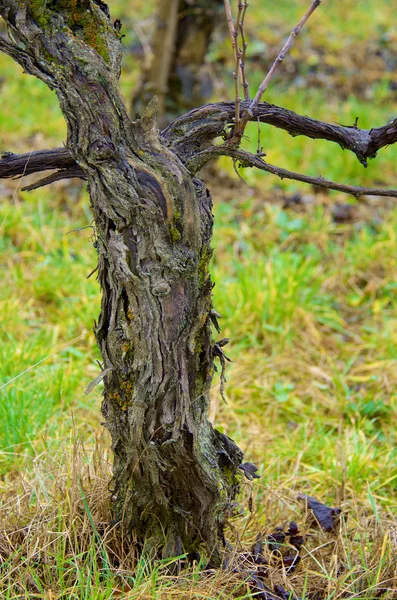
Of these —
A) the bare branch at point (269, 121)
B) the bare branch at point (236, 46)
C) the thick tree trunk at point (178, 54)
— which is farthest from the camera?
the thick tree trunk at point (178, 54)

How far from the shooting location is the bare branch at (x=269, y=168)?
1347 mm

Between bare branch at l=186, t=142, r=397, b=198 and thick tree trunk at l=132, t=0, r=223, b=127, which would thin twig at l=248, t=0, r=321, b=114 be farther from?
thick tree trunk at l=132, t=0, r=223, b=127

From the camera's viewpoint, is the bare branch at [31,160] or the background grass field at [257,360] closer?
the bare branch at [31,160]

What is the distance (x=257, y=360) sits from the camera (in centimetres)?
317

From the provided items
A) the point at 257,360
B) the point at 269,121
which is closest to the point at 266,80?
the point at 269,121

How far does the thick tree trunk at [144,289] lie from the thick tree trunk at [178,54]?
310cm

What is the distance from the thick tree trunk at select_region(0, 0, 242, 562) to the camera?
4.21 ft

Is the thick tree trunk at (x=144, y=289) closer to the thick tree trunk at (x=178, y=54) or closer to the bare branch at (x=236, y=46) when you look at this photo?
the bare branch at (x=236, y=46)

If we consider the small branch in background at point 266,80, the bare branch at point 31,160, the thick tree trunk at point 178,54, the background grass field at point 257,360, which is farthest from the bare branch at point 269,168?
the thick tree trunk at point 178,54

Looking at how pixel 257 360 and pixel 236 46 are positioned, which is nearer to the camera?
pixel 236 46

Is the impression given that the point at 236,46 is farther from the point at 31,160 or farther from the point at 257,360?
the point at 257,360

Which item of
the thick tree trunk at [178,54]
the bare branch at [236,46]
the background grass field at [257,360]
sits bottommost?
the background grass field at [257,360]

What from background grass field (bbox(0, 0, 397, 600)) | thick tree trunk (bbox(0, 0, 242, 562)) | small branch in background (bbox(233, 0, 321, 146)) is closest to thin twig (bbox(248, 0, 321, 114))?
small branch in background (bbox(233, 0, 321, 146))

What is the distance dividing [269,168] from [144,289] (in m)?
0.40
